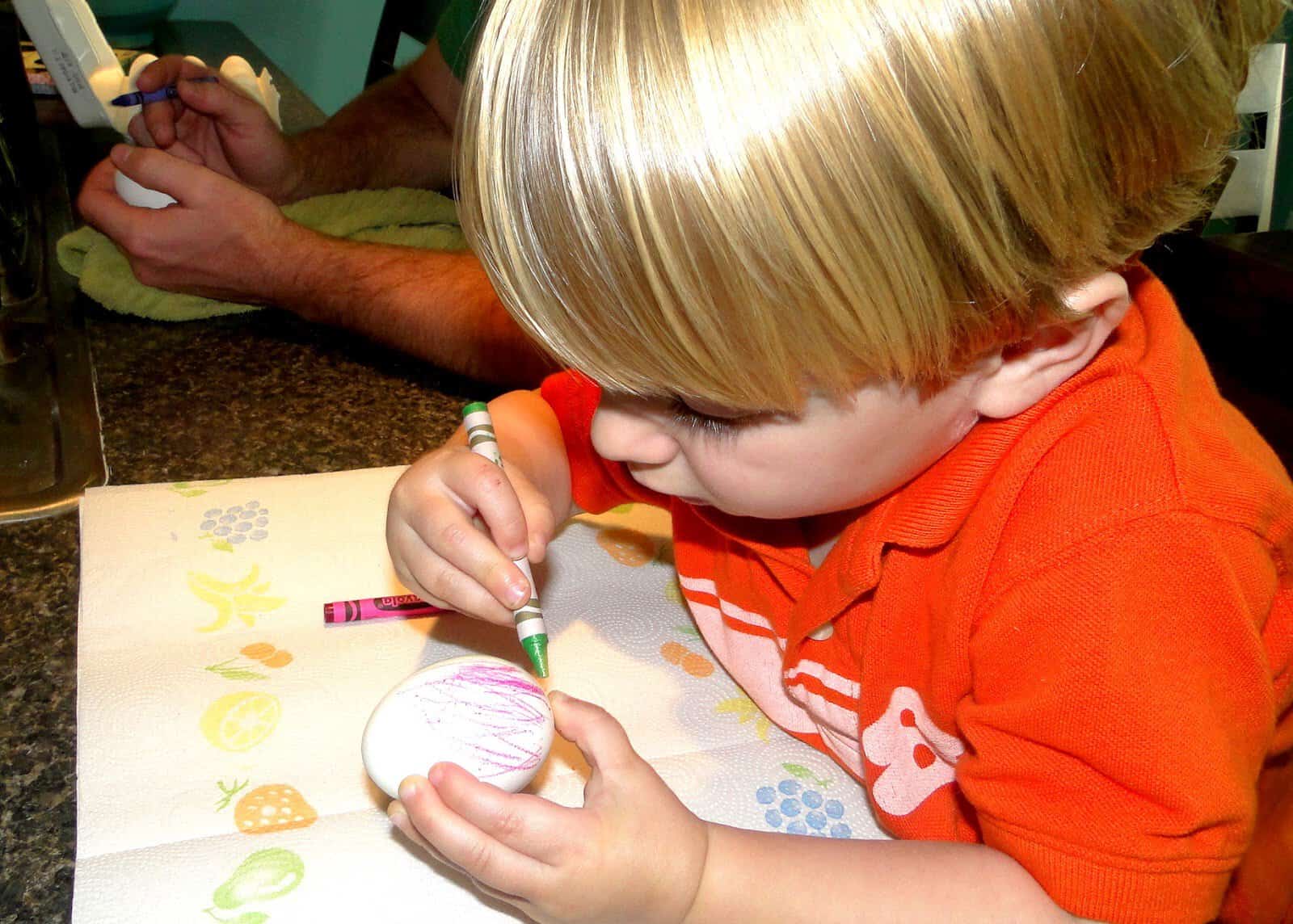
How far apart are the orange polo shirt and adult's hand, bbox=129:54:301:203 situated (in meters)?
A: 0.91

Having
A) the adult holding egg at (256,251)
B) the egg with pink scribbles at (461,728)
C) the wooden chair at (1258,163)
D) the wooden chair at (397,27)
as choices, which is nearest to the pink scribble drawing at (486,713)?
the egg with pink scribbles at (461,728)

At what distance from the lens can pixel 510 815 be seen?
51cm

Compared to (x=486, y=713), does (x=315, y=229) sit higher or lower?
higher

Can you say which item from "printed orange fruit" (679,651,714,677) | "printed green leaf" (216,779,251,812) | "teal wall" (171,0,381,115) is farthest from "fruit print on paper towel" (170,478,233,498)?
"teal wall" (171,0,381,115)

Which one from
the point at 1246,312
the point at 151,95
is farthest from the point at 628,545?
the point at 151,95

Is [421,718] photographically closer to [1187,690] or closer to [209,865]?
[209,865]

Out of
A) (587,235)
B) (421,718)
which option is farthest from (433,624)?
(587,235)

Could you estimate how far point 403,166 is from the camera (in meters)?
1.41

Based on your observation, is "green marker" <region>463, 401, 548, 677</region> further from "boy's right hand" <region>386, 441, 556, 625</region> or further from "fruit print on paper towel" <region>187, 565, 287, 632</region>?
"fruit print on paper towel" <region>187, 565, 287, 632</region>

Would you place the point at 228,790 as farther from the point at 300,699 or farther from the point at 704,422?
the point at 704,422

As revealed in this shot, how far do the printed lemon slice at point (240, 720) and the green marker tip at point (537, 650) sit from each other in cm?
16

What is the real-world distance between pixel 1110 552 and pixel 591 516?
1.51ft

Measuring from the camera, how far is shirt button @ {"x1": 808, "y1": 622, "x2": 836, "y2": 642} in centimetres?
70

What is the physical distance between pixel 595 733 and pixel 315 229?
2.68 ft
